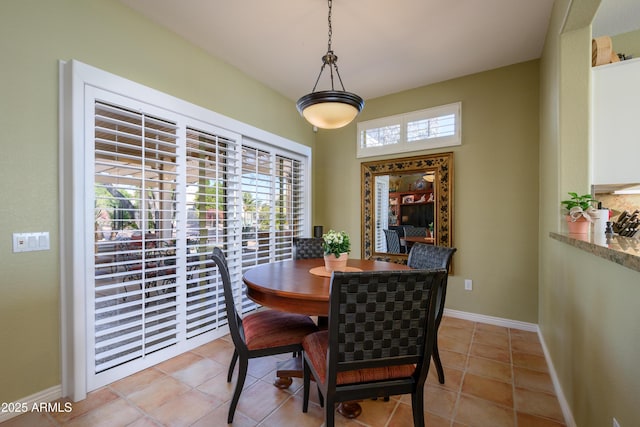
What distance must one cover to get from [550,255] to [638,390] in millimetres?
1725

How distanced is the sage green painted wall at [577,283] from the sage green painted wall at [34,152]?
2.97m

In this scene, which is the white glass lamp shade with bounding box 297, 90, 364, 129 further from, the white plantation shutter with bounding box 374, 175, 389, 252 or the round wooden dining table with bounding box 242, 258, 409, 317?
the white plantation shutter with bounding box 374, 175, 389, 252

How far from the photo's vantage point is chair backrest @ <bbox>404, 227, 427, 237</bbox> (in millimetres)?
3561

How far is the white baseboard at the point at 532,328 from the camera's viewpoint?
1.70 metres

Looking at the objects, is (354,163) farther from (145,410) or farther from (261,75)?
(145,410)

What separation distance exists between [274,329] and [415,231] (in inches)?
93.7

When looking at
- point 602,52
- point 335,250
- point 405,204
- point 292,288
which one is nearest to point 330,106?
point 335,250

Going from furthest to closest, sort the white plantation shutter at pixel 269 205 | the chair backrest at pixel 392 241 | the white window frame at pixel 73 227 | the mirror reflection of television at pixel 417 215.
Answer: the chair backrest at pixel 392 241, the mirror reflection of television at pixel 417 215, the white plantation shutter at pixel 269 205, the white window frame at pixel 73 227

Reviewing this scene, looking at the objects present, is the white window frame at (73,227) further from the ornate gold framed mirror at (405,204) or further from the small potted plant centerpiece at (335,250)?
the ornate gold framed mirror at (405,204)

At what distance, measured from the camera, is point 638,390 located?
889mm

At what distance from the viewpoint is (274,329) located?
187 centimetres

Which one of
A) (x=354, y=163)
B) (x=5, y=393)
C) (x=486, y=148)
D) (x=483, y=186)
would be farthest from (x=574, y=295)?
(x=5, y=393)

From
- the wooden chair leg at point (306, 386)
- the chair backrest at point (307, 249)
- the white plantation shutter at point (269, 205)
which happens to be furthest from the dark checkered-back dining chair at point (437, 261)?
the white plantation shutter at point (269, 205)

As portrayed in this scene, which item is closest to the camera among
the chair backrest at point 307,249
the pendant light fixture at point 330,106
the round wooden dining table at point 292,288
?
the round wooden dining table at point 292,288
